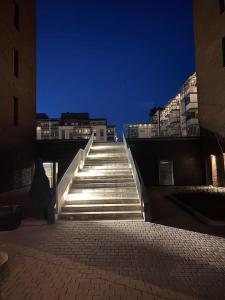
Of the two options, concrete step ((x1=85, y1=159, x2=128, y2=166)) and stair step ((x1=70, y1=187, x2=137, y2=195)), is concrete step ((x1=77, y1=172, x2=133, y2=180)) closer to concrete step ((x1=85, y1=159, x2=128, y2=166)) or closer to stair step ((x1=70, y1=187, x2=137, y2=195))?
stair step ((x1=70, y1=187, x2=137, y2=195))

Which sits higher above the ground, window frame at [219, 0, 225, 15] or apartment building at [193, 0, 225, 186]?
window frame at [219, 0, 225, 15]

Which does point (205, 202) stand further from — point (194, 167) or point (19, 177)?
point (19, 177)

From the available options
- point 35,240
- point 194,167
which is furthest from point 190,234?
point 194,167

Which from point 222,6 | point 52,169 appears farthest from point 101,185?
point 222,6

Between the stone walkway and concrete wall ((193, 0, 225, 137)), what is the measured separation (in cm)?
1326

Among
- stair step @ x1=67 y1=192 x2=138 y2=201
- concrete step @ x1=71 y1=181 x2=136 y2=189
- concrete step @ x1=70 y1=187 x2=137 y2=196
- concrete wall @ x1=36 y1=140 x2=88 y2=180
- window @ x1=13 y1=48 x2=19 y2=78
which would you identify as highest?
window @ x1=13 y1=48 x2=19 y2=78

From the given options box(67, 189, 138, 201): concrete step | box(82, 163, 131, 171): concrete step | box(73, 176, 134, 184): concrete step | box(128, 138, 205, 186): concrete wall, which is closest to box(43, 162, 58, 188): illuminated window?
box(128, 138, 205, 186): concrete wall

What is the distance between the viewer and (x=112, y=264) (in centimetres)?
648

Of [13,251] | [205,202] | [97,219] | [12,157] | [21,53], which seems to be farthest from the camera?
[21,53]

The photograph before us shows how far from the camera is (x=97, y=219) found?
35.9ft

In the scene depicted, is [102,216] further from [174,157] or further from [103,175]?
[174,157]

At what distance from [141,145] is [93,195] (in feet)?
40.5

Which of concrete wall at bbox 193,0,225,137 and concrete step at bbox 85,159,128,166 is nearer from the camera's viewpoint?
→ concrete step at bbox 85,159,128,166

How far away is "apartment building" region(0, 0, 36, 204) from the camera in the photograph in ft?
57.1
